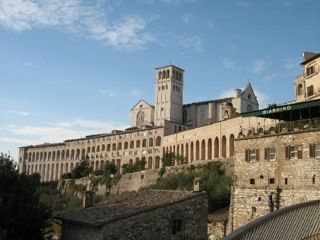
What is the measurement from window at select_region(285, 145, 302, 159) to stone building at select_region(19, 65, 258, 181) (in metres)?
41.0

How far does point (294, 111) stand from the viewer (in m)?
34.9

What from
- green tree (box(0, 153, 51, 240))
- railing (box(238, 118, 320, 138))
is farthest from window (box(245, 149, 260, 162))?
green tree (box(0, 153, 51, 240))

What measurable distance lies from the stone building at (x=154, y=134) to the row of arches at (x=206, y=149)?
18cm

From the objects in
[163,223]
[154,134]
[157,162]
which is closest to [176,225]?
[163,223]

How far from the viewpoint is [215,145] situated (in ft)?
229

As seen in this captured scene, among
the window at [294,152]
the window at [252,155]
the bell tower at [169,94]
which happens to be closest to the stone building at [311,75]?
the window at [252,155]

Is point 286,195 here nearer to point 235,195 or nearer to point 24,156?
point 235,195

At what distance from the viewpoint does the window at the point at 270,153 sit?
32.3 meters

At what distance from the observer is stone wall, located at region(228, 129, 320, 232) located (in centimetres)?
2998

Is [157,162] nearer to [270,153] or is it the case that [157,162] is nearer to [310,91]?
[310,91]

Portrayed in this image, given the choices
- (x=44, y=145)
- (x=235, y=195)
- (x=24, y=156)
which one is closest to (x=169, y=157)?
(x=235, y=195)

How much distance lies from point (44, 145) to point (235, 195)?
99.1 metres

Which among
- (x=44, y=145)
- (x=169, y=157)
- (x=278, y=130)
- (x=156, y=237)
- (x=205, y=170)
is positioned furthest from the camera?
(x=44, y=145)

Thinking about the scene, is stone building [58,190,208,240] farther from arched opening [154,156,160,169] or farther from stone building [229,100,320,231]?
arched opening [154,156,160,169]
